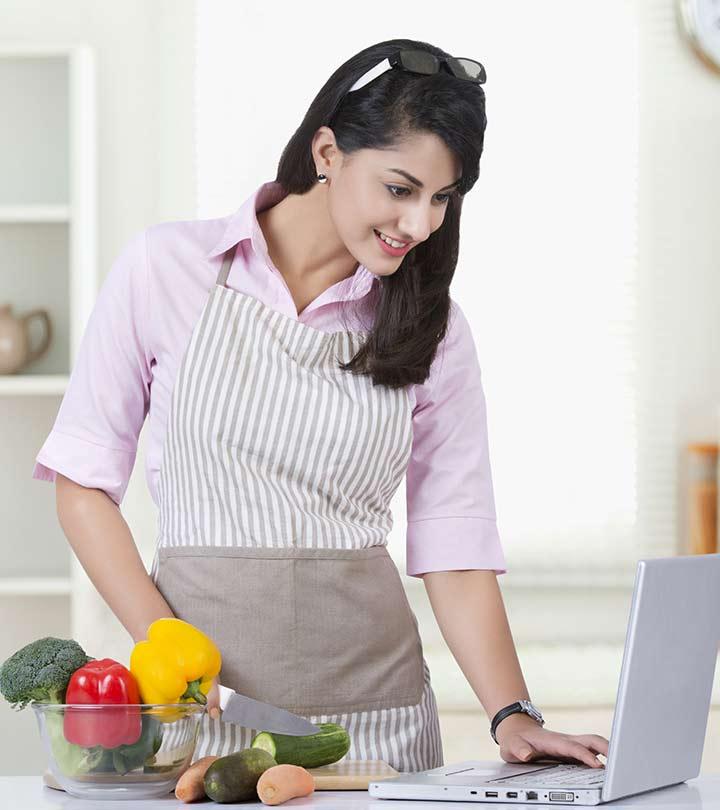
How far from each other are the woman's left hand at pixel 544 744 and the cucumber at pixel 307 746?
22 cm

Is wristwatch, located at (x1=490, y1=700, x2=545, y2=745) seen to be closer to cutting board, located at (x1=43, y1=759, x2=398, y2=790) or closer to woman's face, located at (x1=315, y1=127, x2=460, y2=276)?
cutting board, located at (x1=43, y1=759, x2=398, y2=790)

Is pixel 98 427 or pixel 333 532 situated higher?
pixel 98 427

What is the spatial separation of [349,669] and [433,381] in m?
0.40

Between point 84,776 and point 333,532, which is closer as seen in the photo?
point 84,776

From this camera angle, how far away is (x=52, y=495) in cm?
310

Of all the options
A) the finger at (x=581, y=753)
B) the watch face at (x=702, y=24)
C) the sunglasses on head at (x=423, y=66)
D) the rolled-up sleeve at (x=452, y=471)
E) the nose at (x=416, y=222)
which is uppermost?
the watch face at (x=702, y=24)

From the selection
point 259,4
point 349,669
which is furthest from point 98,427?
point 259,4

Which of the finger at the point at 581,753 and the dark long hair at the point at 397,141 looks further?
the dark long hair at the point at 397,141

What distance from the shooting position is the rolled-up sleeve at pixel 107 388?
61.5 inches

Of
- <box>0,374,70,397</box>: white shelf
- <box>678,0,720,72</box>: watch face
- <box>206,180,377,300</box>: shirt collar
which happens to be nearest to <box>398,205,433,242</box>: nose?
<box>206,180,377,300</box>: shirt collar

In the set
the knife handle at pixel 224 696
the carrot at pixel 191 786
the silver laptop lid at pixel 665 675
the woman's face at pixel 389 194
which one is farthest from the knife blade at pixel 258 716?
the woman's face at pixel 389 194

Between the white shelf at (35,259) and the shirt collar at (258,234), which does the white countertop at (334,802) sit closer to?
the shirt collar at (258,234)

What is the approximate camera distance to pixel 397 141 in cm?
150

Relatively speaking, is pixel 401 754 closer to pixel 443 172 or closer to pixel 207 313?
pixel 207 313
